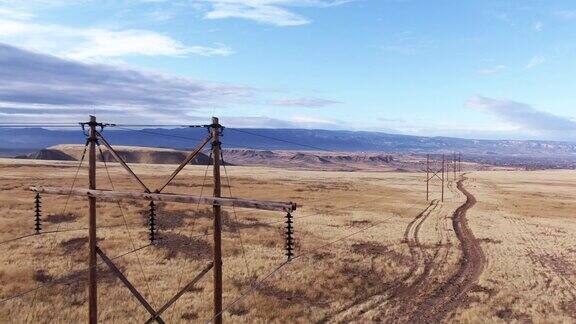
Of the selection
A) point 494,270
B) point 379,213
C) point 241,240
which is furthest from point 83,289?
point 379,213

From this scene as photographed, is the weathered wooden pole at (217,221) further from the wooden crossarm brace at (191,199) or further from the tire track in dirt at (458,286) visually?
the tire track in dirt at (458,286)

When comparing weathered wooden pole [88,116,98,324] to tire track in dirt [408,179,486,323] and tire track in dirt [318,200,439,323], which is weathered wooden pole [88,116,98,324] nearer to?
tire track in dirt [318,200,439,323]

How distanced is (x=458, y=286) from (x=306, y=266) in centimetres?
936

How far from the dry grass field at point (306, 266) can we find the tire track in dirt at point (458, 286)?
0.33 ft

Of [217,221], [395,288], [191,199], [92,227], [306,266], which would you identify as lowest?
[395,288]

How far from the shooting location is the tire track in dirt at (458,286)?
23.2 m

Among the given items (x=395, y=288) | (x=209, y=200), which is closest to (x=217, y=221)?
(x=209, y=200)

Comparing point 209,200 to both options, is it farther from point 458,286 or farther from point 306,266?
point 458,286

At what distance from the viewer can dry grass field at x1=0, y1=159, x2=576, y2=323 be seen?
23131mm

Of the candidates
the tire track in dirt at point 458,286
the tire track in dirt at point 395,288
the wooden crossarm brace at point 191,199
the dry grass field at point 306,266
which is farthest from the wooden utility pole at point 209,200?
the tire track in dirt at point 458,286

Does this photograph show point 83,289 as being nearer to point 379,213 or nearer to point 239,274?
point 239,274

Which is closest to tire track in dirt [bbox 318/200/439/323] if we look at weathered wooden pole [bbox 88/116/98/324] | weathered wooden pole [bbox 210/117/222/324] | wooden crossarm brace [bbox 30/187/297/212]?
weathered wooden pole [bbox 210/117/222/324]

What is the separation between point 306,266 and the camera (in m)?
30.7

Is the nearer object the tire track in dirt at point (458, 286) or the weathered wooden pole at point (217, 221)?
the weathered wooden pole at point (217, 221)
